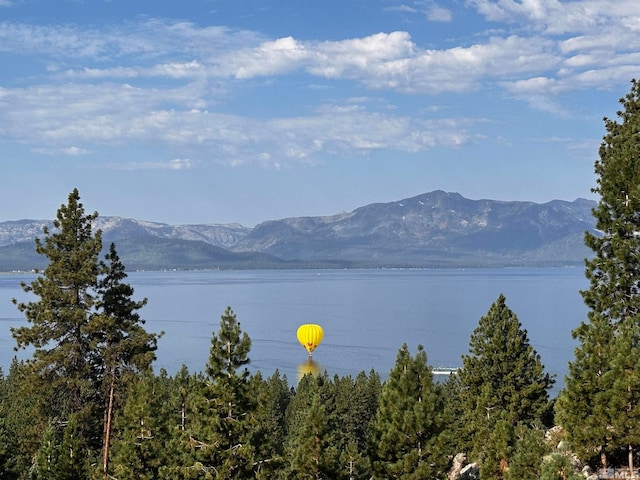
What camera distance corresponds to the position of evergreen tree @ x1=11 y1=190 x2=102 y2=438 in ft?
105

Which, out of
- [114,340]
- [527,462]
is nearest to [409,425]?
[527,462]

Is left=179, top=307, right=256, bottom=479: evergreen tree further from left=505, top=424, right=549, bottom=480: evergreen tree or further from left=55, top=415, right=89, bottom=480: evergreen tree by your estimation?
left=55, top=415, right=89, bottom=480: evergreen tree

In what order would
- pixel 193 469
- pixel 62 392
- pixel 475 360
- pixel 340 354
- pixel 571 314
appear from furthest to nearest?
pixel 571 314, pixel 340 354, pixel 475 360, pixel 62 392, pixel 193 469

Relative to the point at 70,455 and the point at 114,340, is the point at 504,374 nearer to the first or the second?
the point at 114,340

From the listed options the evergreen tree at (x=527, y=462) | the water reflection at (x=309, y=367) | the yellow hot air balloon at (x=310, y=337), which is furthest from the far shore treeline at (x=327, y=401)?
the yellow hot air balloon at (x=310, y=337)

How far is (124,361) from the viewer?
3322cm

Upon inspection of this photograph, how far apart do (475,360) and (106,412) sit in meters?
17.8

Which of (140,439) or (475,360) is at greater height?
(475,360)

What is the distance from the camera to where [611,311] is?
2725cm

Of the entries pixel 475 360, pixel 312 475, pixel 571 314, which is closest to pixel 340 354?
pixel 571 314

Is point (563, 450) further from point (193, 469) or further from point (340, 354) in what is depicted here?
point (340, 354)

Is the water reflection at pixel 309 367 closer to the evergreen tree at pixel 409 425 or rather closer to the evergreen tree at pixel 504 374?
the evergreen tree at pixel 504 374

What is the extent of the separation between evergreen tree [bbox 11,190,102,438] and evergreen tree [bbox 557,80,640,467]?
20.0 metres

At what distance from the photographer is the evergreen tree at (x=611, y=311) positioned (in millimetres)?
22422
